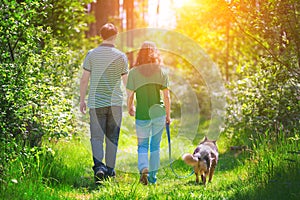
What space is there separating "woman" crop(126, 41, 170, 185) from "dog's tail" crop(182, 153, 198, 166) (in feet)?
1.68

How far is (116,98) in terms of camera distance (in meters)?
7.22

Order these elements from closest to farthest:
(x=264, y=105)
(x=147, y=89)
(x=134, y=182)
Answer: (x=134, y=182) < (x=147, y=89) < (x=264, y=105)

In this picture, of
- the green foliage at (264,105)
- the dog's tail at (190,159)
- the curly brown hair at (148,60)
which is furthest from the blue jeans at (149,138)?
the green foliage at (264,105)

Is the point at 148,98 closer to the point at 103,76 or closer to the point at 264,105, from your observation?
the point at 103,76

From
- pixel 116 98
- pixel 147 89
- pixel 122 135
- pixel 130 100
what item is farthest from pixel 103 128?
pixel 122 135

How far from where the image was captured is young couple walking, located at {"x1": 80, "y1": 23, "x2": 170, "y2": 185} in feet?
23.6

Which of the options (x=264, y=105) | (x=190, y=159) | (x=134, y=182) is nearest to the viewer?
(x=134, y=182)

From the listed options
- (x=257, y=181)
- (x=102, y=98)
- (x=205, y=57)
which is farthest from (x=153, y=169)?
(x=205, y=57)

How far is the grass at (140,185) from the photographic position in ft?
18.2

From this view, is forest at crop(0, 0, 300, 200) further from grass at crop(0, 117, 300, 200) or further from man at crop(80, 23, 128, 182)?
man at crop(80, 23, 128, 182)

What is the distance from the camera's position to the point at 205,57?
84.1ft

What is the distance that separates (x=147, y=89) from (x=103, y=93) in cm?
68

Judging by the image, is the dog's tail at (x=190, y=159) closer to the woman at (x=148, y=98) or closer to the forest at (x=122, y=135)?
the forest at (x=122, y=135)

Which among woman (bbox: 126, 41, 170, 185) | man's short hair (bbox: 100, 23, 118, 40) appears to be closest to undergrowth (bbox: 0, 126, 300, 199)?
woman (bbox: 126, 41, 170, 185)
